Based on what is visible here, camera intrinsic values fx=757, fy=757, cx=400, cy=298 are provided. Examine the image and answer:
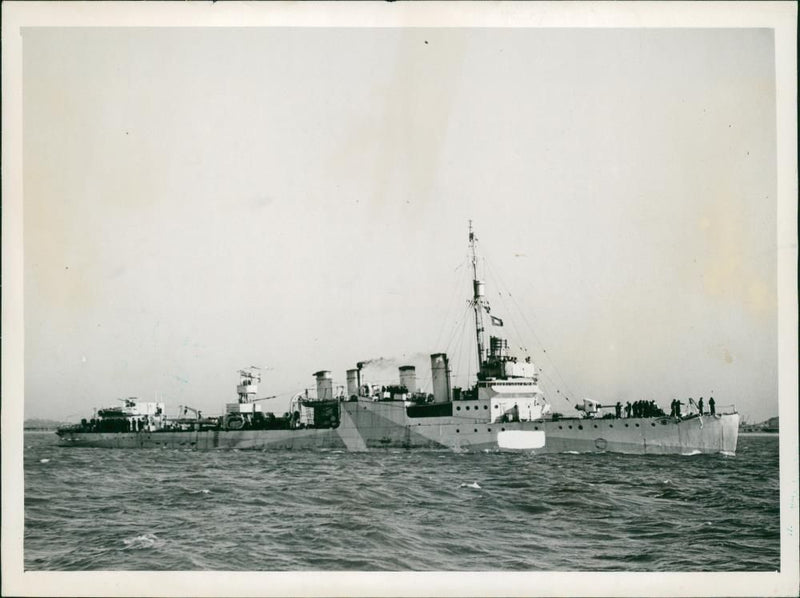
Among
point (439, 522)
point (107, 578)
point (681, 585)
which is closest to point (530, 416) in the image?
point (439, 522)

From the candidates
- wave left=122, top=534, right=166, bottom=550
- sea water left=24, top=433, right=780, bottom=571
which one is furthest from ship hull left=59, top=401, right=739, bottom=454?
wave left=122, top=534, right=166, bottom=550

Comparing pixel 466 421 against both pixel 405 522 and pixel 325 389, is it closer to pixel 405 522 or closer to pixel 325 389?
pixel 325 389

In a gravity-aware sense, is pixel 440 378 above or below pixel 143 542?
above

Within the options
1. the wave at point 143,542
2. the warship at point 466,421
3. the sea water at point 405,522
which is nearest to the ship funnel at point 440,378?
the warship at point 466,421

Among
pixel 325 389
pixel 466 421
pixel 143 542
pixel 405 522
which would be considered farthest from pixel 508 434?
pixel 143 542

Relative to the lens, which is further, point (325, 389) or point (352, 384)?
point (352, 384)
